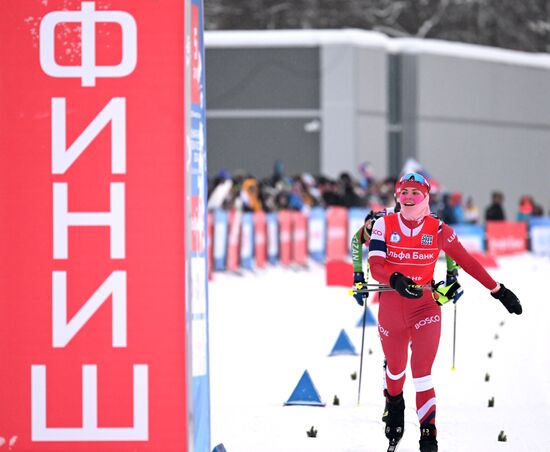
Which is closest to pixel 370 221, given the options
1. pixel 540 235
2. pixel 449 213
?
pixel 449 213

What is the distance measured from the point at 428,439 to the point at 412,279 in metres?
0.96

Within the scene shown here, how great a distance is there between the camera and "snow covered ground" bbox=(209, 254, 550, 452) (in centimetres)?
930

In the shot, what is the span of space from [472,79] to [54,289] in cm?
3839

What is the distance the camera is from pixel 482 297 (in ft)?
66.0

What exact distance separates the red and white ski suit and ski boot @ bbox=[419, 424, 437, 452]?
0.35 meters

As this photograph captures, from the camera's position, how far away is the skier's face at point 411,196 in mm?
8789

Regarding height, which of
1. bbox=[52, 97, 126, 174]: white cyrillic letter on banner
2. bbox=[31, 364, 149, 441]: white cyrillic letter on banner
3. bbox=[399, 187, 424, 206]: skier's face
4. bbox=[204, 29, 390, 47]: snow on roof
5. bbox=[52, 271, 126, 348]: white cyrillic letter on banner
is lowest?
bbox=[31, 364, 149, 441]: white cyrillic letter on banner

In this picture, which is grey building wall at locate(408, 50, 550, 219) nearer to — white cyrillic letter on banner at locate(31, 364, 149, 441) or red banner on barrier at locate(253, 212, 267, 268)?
red banner on barrier at locate(253, 212, 267, 268)

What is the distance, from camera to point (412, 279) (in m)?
8.84

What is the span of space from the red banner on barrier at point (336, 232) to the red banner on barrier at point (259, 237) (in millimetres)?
2321

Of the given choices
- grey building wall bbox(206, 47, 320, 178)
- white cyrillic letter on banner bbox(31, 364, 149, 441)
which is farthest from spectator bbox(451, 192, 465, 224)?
white cyrillic letter on banner bbox(31, 364, 149, 441)

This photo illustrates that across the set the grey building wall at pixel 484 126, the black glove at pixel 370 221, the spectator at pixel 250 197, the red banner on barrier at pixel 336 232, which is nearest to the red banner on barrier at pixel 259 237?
the spectator at pixel 250 197

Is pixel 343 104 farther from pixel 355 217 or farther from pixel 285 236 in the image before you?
pixel 285 236

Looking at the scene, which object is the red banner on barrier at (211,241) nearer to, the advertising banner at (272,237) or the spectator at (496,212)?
the advertising banner at (272,237)
